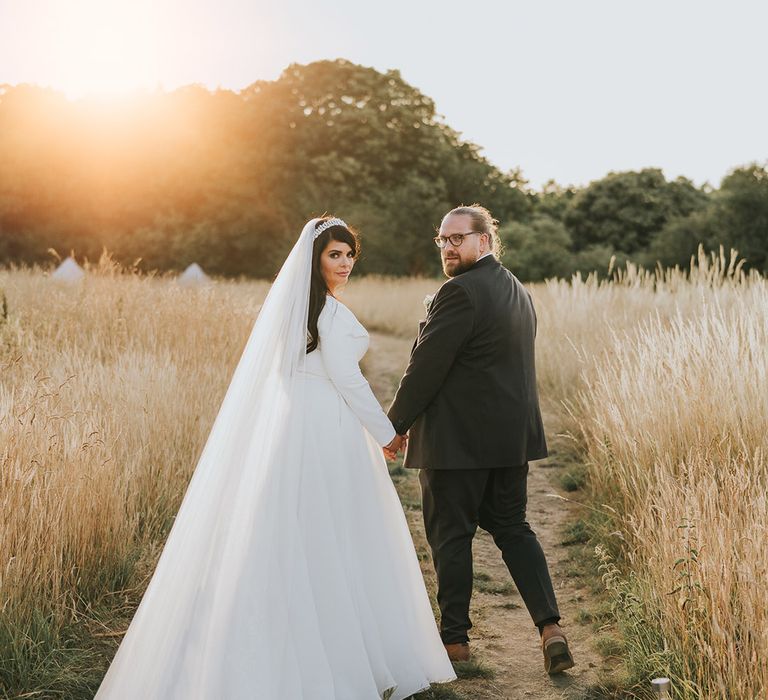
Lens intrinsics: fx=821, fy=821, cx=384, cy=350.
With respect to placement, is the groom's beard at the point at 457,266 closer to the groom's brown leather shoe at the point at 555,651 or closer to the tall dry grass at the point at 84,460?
the groom's brown leather shoe at the point at 555,651

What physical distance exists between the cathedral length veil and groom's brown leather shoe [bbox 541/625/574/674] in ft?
3.83

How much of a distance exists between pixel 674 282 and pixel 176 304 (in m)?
6.12

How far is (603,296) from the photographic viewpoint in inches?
421

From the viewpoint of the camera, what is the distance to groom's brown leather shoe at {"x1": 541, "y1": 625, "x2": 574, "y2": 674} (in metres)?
3.72

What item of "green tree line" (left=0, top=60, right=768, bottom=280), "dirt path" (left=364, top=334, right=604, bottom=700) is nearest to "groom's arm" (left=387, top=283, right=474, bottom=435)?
"dirt path" (left=364, top=334, right=604, bottom=700)

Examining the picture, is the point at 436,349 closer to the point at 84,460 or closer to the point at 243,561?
the point at 243,561

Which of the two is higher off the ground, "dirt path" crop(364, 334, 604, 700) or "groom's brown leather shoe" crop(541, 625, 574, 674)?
"groom's brown leather shoe" crop(541, 625, 574, 674)

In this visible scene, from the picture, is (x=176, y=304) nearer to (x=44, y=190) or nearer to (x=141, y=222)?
(x=141, y=222)

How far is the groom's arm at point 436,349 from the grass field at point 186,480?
1124mm

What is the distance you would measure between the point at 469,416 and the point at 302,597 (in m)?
1.15

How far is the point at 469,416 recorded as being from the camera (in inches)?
150

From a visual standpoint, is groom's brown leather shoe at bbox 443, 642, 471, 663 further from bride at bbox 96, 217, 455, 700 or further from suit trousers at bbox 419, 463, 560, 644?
bride at bbox 96, 217, 455, 700

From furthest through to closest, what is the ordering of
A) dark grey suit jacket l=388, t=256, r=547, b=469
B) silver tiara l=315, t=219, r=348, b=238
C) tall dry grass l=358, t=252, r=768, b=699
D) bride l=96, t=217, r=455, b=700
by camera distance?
1. dark grey suit jacket l=388, t=256, r=547, b=469
2. silver tiara l=315, t=219, r=348, b=238
3. bride l=96, t=217, r=455, b=700
4. tall dry grass l=358, t=252, r=768, b=699

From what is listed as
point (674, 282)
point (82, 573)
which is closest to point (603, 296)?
point (674, 282)
